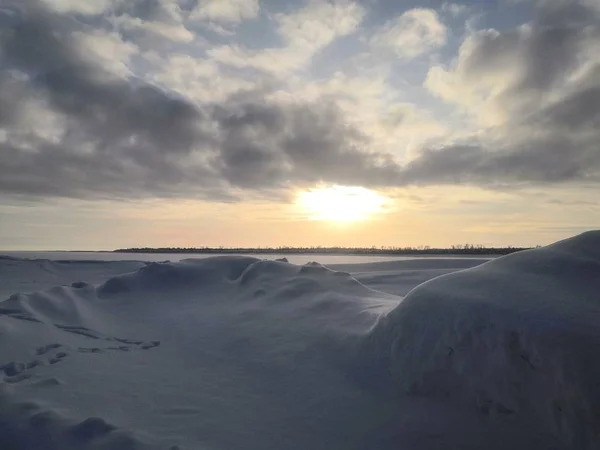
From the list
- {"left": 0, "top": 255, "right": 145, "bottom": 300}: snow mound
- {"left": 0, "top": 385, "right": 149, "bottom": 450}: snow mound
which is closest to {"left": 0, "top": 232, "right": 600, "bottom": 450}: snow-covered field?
{"left": 0, "top": 385, "right": 149, "bottom": 450}: snow mound

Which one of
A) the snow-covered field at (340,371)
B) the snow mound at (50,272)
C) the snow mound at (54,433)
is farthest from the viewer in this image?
the snow mound at (50,272)

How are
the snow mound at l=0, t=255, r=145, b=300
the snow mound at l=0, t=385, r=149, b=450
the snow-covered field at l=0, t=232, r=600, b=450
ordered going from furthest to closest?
the snow mound at l=0, t=255, r=145, b=300, the snow-covered field at l=0, t=232, r=600, b=450, the snow mound at l=0, t=385, r=149, b=450

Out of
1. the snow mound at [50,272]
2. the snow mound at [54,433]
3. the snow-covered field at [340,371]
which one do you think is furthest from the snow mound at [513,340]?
the snow mound at [50,272]

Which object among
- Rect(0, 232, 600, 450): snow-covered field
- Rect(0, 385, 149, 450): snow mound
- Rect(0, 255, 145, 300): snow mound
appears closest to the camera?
Rect(0, 385, 149, 450): snow mound

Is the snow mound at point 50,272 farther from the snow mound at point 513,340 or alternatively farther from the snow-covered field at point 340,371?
the snow mound at point 513,340

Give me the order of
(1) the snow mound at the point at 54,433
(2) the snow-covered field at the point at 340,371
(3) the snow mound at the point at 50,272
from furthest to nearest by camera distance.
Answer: (3) the snow mound at the point at 50,272
(2) the snow-covered field at the point at 340,371
(1) the snow mound at the point at 54,433

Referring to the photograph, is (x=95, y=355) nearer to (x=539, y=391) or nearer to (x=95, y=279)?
(x=539, y=391)

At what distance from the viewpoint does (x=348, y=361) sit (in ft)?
11.5

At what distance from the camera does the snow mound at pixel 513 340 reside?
248 centimetres

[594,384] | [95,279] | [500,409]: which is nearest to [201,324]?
[500,409]

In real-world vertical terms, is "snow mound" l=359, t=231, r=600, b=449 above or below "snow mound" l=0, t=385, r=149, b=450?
above

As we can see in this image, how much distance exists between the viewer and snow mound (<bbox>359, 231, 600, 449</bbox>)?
248 cm

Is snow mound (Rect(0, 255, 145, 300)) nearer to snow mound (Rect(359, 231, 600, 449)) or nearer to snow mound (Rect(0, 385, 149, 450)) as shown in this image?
snow mound (Rect(0, 385, 149, 450))

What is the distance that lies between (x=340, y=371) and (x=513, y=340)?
1.43 metres
